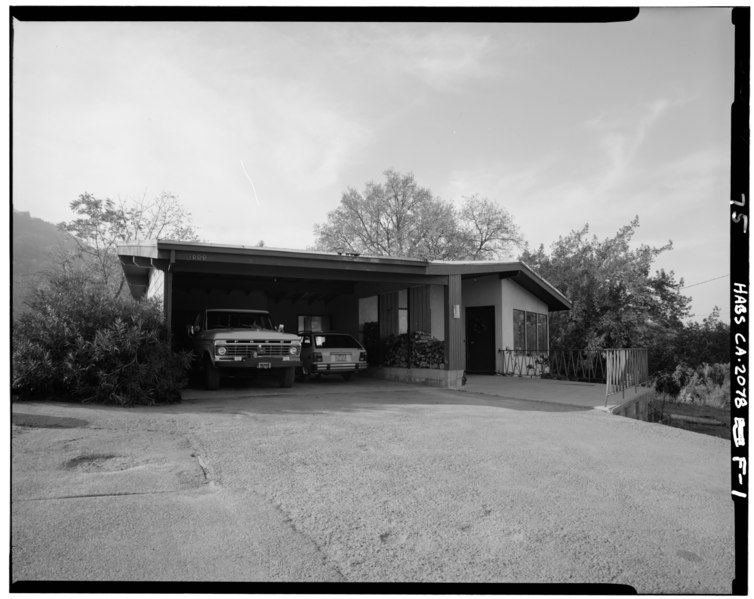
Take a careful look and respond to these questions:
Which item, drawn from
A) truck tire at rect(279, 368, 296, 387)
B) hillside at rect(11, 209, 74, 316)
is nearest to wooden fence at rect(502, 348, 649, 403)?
truck tire at rect(279, 368, 296, 387)

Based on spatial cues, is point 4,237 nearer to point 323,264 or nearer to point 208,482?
point 208,482

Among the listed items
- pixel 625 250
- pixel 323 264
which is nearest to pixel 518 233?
pixel 625 250

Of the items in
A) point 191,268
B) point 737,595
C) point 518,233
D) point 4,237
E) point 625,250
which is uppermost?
point 518,233

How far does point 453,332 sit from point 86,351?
7999 millimetres

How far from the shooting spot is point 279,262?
39.4ft

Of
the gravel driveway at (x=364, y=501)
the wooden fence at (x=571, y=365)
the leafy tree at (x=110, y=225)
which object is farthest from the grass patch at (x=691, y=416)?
the leafy tree at (x=110, y=225)

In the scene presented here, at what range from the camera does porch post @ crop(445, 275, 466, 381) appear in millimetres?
13344

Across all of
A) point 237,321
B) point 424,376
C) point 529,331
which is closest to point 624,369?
point 424,376

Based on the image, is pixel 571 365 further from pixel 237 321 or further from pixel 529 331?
pixel 237 321

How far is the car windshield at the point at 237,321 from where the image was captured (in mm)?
12664

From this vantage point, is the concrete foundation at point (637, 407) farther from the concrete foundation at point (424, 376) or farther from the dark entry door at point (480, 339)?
the dark entry door at point (480, 339)

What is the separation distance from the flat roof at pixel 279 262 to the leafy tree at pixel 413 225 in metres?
24.1

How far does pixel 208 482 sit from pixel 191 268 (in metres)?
7.79

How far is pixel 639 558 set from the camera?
10.9 ft
